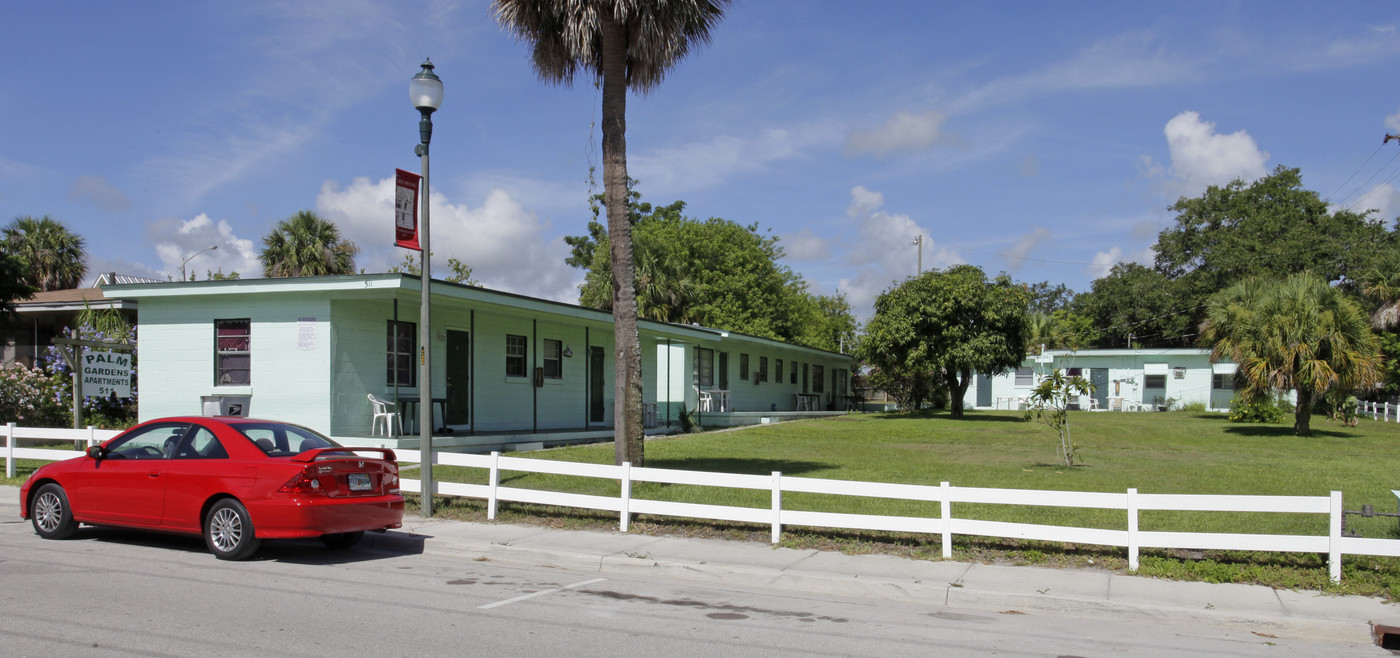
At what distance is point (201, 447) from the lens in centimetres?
913

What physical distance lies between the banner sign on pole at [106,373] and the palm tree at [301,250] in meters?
15.5

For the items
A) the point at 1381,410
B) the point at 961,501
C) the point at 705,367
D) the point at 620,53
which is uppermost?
the point at 620,53

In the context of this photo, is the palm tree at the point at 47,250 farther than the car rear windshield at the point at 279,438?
Yes

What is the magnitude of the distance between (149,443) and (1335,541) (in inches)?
449

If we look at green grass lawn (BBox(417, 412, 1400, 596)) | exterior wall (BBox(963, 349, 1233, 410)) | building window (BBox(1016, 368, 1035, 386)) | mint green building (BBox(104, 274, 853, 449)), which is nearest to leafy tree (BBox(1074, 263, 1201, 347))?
exterior wall (BBox(963, 349, 1233, 410))

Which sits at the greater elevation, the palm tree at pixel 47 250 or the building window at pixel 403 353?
the palm tree at pixel 47 250

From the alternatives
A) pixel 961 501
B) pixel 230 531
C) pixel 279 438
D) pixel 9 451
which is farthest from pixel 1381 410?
pixel 9 451

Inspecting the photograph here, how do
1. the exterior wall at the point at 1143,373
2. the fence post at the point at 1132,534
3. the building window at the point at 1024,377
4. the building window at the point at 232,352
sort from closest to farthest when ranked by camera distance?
the fence post at the point at 1132,534, the building window at the point at 232,352, the exterior wall at the point at 1143,373, the building window at the point at 1024,377

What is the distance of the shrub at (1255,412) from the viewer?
3102 centimetres

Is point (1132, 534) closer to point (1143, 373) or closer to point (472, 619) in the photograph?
point (472, 619)

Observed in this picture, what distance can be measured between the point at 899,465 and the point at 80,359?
1527 centimetres

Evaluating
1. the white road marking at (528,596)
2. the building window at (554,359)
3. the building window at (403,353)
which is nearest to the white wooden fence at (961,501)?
the white road marking at (528,596)

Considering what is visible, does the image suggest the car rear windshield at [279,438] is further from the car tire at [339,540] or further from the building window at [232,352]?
the building window at [232,352]

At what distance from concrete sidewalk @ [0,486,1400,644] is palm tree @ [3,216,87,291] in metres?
32.7
